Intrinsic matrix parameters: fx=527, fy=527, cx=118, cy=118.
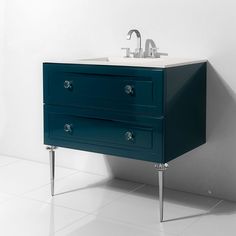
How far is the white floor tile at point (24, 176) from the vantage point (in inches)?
113

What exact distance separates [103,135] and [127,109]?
0.63 ft

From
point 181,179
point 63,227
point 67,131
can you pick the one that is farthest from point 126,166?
point 63,227

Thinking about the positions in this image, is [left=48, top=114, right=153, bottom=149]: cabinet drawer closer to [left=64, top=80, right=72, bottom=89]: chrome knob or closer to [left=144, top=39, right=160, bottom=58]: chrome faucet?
[left=64, top=80, right=72, bottom=89]: chrome knob

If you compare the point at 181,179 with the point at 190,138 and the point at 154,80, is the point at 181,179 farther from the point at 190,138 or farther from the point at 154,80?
the point at 154,80

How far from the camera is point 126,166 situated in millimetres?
2984

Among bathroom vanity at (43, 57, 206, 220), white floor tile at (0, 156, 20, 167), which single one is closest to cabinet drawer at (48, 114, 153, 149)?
bathroom vanity at (43, 57, 206, 220)

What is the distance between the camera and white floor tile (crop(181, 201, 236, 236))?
2281 mm

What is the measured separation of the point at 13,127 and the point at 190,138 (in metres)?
1.37

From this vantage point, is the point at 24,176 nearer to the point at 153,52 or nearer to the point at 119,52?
the point at 119,52

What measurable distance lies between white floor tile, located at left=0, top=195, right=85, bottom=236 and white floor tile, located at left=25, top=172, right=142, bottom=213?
0.08 m

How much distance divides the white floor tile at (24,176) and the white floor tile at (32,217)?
197 millimetres

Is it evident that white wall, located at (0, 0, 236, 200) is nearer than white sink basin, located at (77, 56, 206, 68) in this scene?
No

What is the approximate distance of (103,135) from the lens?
98.1 inches

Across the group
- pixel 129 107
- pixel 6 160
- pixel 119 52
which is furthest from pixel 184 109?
pixel 6 160
